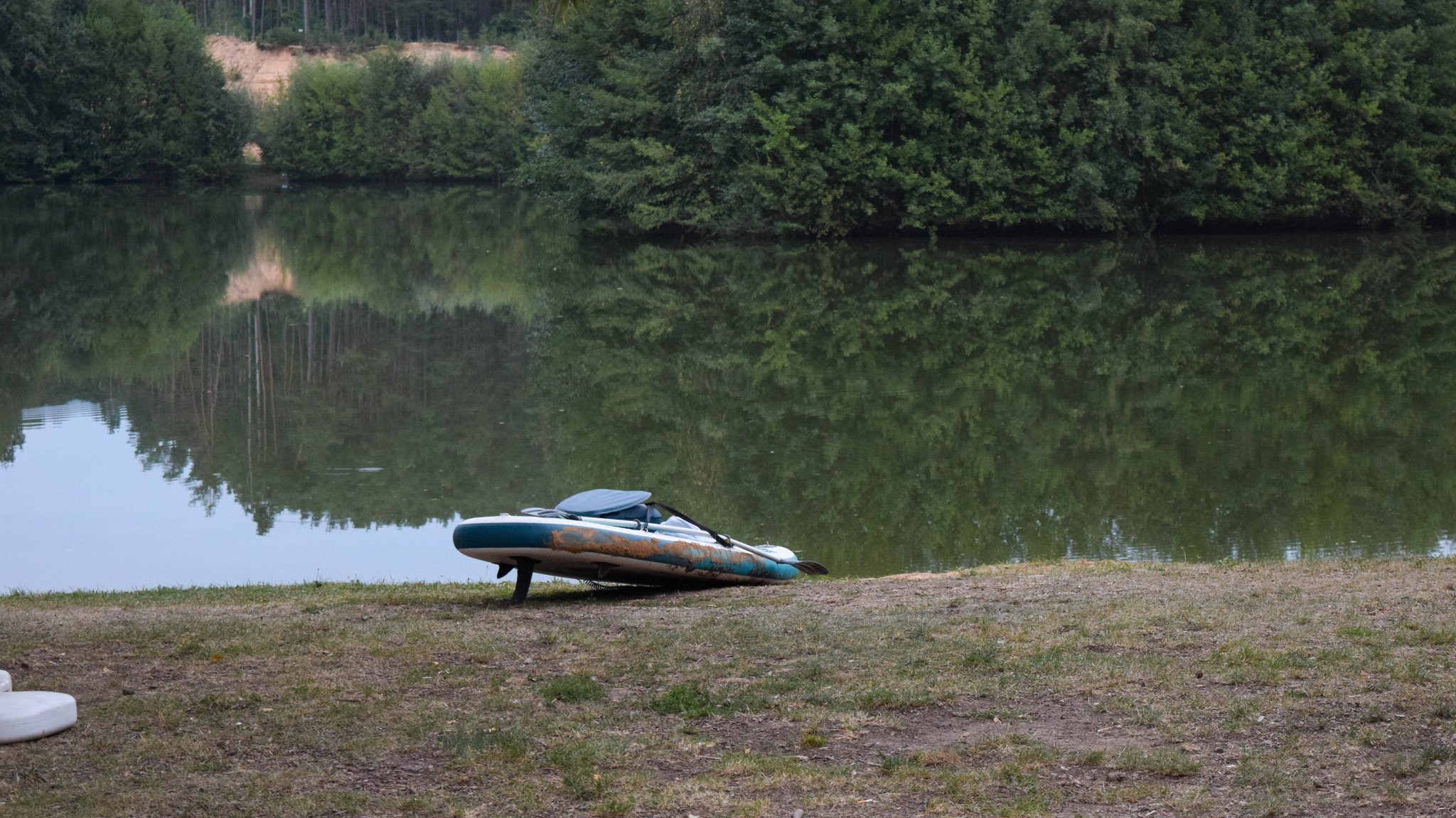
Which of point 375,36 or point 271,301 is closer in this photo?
point 271,301

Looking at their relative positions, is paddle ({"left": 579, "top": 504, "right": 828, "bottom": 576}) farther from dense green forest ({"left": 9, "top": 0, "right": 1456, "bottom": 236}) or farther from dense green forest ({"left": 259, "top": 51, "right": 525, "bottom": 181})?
dense green forest ({"left": 259, "top": 51, "right": 525, "bottom": 181})

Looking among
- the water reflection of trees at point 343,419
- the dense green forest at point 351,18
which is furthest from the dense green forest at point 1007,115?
the dense green forest at point 351,18

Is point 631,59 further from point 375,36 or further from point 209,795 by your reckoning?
point 375,36

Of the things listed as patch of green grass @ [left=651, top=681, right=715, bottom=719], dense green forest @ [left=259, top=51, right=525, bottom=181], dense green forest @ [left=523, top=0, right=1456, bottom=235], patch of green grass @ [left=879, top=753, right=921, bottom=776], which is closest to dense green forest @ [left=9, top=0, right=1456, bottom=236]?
dense green forest @ [left=523, top=0, right=1456, bottom=235]

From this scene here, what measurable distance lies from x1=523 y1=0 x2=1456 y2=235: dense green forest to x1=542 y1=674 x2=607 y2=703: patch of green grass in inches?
1367

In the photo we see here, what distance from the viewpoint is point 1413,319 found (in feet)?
84.9

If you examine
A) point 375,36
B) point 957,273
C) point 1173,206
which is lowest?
point 957,273

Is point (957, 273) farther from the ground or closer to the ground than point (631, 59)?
closer to the ground

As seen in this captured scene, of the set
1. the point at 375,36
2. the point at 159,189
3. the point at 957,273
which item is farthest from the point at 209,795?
the point at 375,36

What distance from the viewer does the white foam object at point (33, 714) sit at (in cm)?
529

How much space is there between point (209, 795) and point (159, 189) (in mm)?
69789

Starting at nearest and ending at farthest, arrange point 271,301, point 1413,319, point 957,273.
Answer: point 1413,319, point 271,301, point 957,273

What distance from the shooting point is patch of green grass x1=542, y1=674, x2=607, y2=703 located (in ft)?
20.0

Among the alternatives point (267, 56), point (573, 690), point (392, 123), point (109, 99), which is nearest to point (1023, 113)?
point (573, 690)
